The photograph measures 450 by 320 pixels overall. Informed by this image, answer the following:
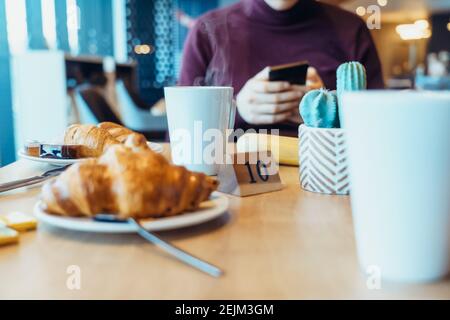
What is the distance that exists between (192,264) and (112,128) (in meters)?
0.51

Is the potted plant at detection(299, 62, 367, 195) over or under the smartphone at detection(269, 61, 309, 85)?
under

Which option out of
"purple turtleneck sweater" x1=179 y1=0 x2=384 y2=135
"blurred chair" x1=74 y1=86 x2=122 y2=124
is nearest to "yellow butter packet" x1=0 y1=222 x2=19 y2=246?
"purple turtleneck sweater" x1=179 y1=0 x2=384 y2=135

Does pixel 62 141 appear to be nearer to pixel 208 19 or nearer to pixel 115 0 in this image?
pixel 208 19

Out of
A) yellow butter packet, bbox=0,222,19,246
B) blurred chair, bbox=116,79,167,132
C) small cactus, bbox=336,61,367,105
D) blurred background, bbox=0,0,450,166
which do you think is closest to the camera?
yellow butter packet, bbox=0,222,19,246

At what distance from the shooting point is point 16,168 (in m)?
0.85

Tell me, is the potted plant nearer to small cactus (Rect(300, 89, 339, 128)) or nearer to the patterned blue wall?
small cactus (Rect(300, 89, 339, 128))

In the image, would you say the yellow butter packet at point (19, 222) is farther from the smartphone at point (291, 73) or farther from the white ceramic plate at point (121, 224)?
the smartphone at point (291, 73)

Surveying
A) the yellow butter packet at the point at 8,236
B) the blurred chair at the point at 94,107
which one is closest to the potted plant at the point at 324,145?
the yellow butter packet at the point at 8,236

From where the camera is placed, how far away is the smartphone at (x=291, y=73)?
3.64ft

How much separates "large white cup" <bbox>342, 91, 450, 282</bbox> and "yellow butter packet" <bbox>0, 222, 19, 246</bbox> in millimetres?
288

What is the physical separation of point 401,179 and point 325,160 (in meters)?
0.28

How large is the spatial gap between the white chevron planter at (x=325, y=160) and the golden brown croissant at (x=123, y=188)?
8.9 inches

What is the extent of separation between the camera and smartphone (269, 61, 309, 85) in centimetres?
111

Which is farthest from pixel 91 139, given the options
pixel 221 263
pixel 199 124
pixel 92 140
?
pixel 221 263
